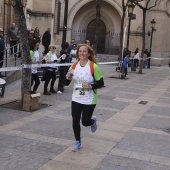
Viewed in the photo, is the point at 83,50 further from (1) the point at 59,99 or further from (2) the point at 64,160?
(1) the point at 59,99

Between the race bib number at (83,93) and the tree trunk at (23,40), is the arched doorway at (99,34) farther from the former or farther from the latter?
the race bib number at (83,93)

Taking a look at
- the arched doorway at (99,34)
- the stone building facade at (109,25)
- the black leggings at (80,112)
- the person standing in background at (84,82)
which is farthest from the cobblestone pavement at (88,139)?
the arched doorway at (99,34)

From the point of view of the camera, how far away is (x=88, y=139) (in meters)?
6.66

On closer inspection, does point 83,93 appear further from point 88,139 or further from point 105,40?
point 105,40

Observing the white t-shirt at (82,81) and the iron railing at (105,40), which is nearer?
the white t-shirt at (82,81)

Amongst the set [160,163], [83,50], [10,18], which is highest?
[10,18]

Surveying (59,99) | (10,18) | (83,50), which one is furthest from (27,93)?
(10,18)

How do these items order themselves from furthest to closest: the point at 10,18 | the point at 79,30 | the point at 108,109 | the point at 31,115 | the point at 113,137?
the point at 79,30 < the point at 10,18 < the point at 108,109 < the point at 31,115 < the point at 113,137

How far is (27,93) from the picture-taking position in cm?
890

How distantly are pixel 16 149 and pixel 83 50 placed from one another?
2.02 m

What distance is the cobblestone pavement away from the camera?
5.34m

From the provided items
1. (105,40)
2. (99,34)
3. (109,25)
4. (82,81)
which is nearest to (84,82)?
(82,81)

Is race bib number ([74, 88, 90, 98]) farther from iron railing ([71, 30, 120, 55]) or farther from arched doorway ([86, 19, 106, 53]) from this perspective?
arched doorway ([86, 19, 106, 53])

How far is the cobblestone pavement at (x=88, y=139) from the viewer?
5336 mm
